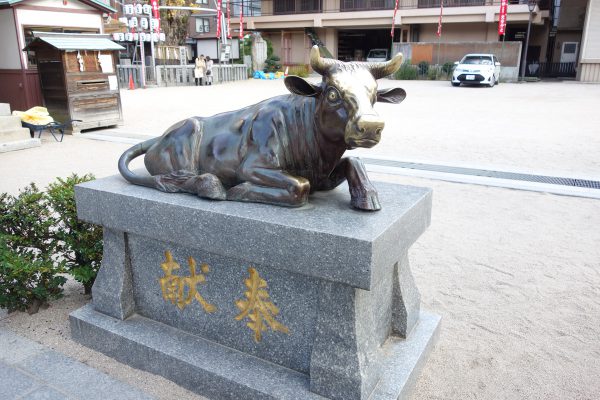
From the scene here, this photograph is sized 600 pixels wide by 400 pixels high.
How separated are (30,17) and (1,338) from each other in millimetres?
10675

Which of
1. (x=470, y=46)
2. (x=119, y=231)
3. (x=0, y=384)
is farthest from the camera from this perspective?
(x=470, y=46)

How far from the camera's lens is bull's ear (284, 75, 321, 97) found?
2.29 m

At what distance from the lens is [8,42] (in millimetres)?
11547

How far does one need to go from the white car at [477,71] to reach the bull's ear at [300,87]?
20.8 m

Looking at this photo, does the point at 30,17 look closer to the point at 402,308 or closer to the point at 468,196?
the point at 468,196

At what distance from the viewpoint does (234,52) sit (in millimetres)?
30594

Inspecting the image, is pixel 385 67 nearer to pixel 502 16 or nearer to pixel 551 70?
pixel 502 16

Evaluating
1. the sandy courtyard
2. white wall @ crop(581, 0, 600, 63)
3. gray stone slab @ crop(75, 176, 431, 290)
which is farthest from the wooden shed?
white wall @ crop(581, 0, 600, 63)

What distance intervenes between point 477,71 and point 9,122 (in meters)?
18.0

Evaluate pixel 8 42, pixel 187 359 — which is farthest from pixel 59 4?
pixel 187 359

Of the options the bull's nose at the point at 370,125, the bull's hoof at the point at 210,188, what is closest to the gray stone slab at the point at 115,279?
the bull's hoof at the point at 210,188

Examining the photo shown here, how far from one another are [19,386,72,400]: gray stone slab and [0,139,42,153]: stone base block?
7844 millimetres

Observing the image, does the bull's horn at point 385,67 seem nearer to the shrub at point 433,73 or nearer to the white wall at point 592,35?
the white wall at point 592,35

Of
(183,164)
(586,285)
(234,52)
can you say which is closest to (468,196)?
(586,285)
